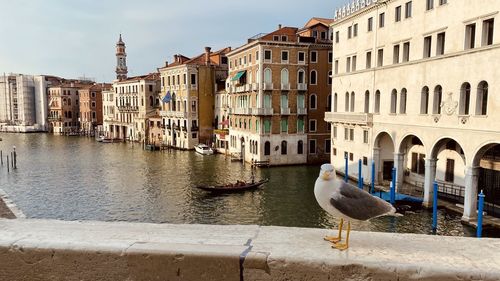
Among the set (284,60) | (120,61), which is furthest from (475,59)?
(120,61)

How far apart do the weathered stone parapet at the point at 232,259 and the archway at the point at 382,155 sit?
22.8 metres

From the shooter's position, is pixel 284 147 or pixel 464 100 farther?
pixel 284 147

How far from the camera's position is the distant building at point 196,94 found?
47719 mm

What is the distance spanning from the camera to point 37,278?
2.40m

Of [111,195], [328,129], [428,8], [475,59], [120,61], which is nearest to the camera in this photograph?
[475,59]

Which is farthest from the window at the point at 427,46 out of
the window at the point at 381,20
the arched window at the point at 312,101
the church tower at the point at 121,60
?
the church tower at the point at 121,60

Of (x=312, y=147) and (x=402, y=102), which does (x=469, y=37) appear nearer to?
(x=402, y=102)

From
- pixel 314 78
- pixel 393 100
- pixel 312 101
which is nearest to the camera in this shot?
pixel 393 100

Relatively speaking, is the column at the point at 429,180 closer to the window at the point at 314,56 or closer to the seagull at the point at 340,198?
the seagull at the point at 340,198

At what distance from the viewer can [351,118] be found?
27.0 meters

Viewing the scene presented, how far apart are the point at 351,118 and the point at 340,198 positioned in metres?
24.6

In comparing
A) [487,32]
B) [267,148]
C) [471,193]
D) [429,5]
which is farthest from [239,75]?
[471,193]

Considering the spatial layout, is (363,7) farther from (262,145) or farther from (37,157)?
(37,157)

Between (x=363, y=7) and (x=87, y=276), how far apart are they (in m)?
26.5
